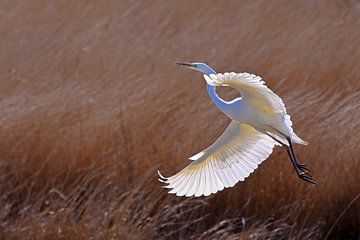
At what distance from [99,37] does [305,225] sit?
1698mm

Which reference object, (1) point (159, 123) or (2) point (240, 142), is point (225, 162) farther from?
(1) point (159, 123)

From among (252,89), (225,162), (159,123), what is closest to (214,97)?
(252,89)

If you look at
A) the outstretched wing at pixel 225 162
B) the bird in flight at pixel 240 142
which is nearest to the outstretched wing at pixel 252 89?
the bird in flight at pixel 240 142

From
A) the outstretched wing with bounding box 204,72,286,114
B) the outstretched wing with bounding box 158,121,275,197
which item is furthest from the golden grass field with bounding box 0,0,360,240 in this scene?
the outstretched wing with bounding box 204,72,286,114

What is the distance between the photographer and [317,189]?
4270mm

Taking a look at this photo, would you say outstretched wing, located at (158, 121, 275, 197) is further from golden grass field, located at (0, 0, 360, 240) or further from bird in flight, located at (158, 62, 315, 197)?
golden grass field, located at (0, 0, 360, 240)

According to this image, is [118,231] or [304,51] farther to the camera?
[304,51]

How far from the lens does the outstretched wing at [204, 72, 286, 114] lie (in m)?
2.82

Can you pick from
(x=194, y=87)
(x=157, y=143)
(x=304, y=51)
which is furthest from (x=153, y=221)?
(x=304, y=51)

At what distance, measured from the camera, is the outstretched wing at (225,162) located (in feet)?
10.9

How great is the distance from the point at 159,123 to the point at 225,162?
118 cm

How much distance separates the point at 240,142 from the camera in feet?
11.4

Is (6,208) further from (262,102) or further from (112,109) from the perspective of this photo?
(262,102)

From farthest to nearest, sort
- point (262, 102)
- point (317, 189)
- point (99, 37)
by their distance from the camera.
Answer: point (99, 37) → point (317, 189) → point (262, 102)
